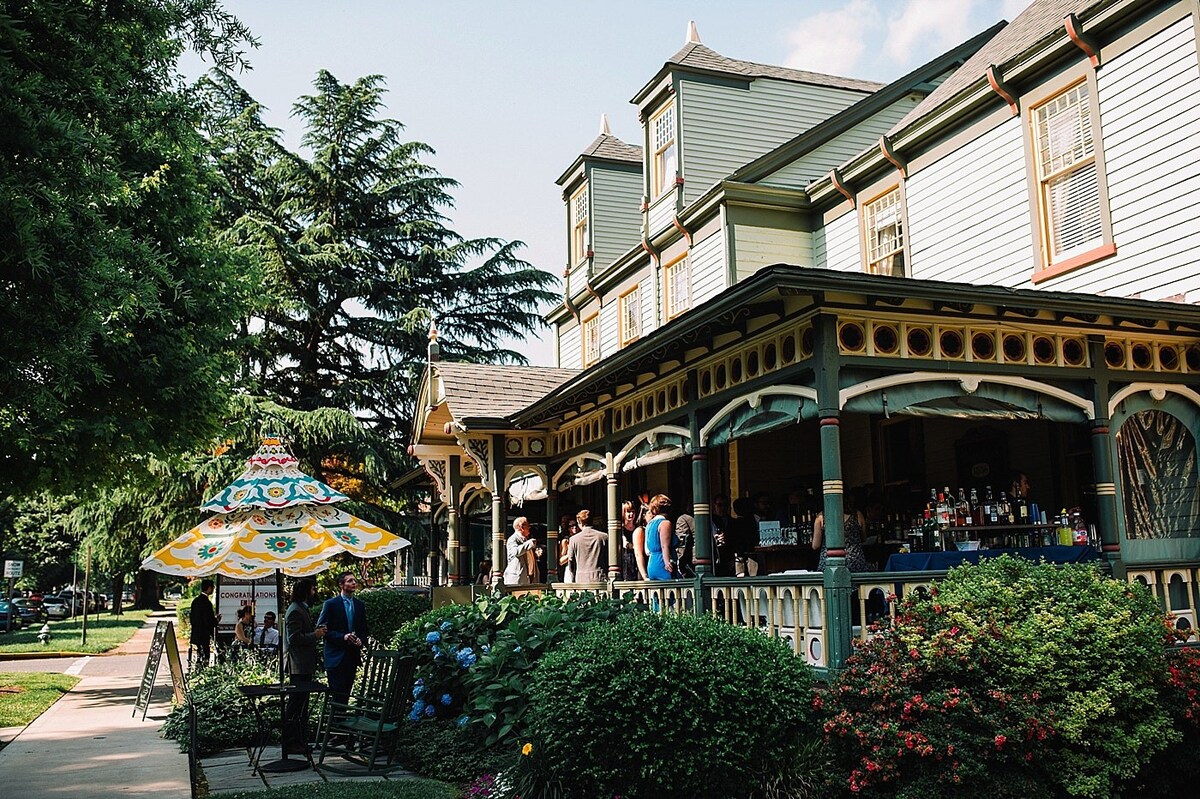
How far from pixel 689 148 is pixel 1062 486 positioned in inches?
385

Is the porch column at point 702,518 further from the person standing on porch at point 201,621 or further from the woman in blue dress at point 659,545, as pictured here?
the person standing on porch at point 201,621

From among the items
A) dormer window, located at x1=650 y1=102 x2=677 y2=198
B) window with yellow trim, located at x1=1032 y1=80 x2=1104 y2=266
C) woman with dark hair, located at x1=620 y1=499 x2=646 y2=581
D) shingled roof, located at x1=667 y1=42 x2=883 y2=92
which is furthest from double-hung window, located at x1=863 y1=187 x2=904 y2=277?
woman with dark hair, located at x1=620 y1=499 x2=646 y2=581

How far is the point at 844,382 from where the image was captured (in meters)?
9.73

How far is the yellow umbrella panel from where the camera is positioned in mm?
14344

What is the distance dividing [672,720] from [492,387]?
1169cm

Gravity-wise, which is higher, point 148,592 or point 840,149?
point 840,149

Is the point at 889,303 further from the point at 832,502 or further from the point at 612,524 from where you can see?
the point at 612,524

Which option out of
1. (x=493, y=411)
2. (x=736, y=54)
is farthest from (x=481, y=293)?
(x=493, y=411)

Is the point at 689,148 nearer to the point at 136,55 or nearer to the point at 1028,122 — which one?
the point at 1028,122

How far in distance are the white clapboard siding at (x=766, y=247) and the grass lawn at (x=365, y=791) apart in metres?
10.8

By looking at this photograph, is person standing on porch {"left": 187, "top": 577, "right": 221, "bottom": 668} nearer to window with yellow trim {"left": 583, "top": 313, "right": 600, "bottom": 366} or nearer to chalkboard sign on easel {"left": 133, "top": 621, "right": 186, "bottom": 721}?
chalkboard sign on easel {"left": 133, "top": 621, "right": 186, "bottom": 721}

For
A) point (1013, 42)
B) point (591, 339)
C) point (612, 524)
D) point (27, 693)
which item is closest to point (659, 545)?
point (612, 524)

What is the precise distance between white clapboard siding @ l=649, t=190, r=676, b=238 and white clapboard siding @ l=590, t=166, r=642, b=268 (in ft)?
11.0

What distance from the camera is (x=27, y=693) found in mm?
18469
